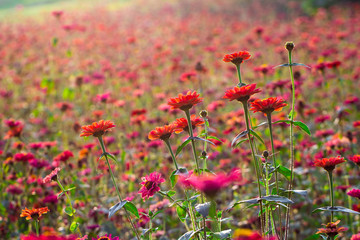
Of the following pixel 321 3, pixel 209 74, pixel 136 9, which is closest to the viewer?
pixel 209 74

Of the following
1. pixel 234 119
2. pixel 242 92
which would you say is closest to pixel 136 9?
pixel 234 119

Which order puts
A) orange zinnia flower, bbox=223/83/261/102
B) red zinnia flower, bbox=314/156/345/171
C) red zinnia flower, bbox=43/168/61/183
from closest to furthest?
orange zinnia flower, bbox=223/83/261/102 → red zinnia flower, bbox=314/156/345/171 → red zinnia flower, bbox=43/168/61/183

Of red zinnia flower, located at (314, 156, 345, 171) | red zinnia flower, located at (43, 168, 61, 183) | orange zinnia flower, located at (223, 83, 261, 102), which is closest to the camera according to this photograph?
orange zinnia flower, located at (223, 83, 261, 102)

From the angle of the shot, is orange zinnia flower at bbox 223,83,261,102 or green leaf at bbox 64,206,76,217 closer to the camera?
orange zinnia flower at bbox 223,83,261,102

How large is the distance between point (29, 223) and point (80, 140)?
1.59 m

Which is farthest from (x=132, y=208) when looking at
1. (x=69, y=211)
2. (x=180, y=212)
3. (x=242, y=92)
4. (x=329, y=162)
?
(x=329, y=162)

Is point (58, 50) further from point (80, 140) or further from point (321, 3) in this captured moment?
point (321, 3)

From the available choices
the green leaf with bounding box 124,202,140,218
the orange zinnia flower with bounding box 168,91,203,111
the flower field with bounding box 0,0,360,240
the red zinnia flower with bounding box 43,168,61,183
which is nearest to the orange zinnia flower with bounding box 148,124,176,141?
the flower field with bounding box 0,0,360,240

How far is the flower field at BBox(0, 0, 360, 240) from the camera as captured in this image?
4.59ft

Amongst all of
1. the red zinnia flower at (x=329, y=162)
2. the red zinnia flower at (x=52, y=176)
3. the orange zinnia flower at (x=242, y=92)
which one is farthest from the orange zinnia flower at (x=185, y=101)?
the red zinnia flower at (x=52, y=176)

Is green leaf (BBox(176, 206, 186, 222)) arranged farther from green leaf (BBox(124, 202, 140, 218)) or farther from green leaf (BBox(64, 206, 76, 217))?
green leaf (BBox(64, 206, 76, 217))

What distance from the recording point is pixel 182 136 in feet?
12.7

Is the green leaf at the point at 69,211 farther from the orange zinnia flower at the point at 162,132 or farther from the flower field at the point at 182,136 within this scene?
the orange zinnia flower at the point at 162,132

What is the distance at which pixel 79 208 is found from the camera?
2473mm
